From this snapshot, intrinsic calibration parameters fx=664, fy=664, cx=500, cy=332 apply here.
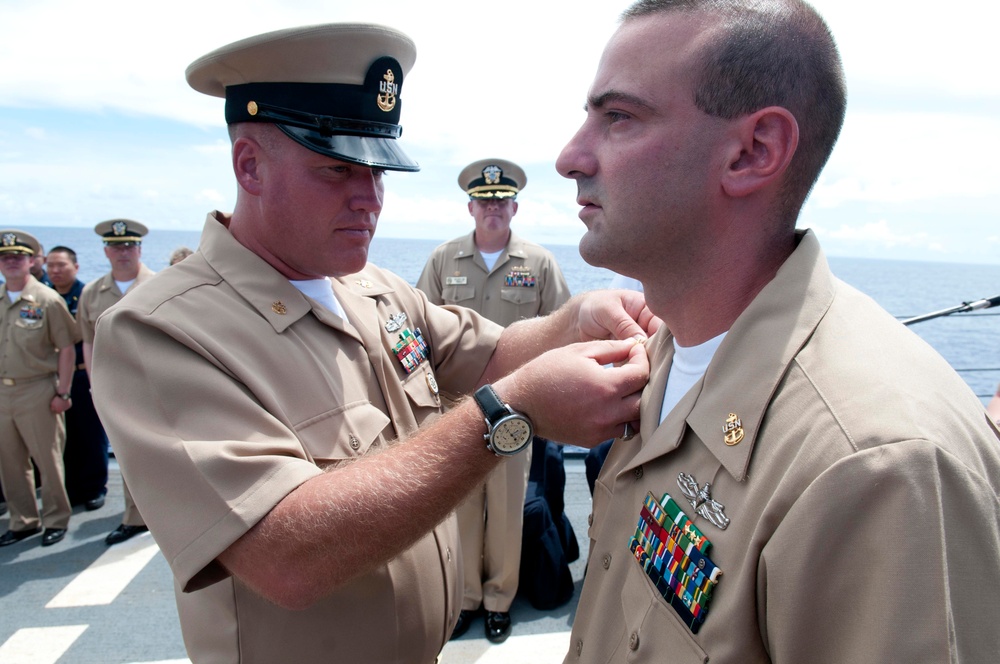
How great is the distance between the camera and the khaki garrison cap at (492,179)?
5918 millimetres

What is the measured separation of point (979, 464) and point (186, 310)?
1760 millimetres

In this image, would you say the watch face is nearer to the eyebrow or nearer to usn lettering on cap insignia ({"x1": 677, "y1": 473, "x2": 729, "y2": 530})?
usn lettering on cap insignia ({"x1": 677, "y1": 473, "x2": 729, "y2": 530})

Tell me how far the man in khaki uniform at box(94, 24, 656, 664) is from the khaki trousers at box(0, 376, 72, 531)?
4.78 m

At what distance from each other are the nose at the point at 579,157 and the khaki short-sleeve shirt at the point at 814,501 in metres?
0.50

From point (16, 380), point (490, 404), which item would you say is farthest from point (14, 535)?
point (490, 404)

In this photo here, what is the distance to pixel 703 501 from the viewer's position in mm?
1308

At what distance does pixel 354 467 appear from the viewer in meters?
1.67

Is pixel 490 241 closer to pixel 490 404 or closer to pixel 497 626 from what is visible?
pixel 497 626

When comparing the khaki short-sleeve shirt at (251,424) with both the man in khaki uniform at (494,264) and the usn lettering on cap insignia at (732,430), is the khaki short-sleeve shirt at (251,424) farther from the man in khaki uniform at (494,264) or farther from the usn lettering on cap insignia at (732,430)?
the man in khaki uniform at (494,264)

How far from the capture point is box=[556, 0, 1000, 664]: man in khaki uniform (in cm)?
97

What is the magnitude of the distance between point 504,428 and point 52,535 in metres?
5.55

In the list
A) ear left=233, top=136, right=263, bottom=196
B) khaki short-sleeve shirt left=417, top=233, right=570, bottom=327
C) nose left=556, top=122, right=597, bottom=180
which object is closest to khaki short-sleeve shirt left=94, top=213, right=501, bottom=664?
ear left=233, top=136, right=263, bottom=196

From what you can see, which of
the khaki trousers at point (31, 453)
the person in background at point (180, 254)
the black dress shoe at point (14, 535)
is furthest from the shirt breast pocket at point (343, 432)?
the black dress shoe at point (14, 535)

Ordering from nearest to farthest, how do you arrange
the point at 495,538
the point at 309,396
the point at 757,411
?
the point at 757,411, the point at 309,396, the point at 495,538
